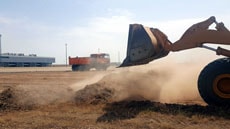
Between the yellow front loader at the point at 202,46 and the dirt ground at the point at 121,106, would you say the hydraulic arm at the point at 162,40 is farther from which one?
the dirt ground at the point at 121,106

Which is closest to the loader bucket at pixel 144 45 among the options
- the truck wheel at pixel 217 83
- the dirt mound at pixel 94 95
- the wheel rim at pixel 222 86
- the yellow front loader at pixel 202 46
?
the yellow front loader at pixel 202 46

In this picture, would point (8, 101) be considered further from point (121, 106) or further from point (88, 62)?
point (88, 62)

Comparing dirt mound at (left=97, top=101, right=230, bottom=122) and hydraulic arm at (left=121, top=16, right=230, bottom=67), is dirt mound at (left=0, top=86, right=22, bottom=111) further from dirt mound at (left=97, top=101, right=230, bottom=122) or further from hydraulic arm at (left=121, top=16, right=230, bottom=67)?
hydraulic arm at (left=121, top=16, right=230, bottom=67)

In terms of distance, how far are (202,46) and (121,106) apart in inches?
115

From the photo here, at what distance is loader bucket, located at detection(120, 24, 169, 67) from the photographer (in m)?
10.6

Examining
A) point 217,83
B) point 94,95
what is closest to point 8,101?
point 94,95

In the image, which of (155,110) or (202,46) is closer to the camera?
(155,110)

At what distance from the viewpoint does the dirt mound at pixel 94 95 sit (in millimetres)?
11606

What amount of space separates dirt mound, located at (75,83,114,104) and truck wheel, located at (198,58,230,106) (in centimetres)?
342

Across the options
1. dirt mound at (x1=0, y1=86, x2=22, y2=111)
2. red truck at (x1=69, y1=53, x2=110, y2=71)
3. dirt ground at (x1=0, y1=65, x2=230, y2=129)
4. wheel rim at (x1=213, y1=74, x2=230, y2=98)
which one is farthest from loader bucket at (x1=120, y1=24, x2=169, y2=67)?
→ red truck at (x1=69, y1=53, x2=110, y2=71)

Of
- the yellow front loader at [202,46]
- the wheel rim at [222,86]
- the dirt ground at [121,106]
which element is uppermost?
the yellow front loader at [202,46]

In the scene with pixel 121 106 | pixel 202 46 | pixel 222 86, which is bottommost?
pixel 121 106

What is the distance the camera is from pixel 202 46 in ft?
33.2

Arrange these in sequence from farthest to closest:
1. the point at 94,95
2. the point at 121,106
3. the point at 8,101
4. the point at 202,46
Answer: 1. the point at 94,95
2. the point at 8,101
3. the point at 121,106
4. the point at 202,46
